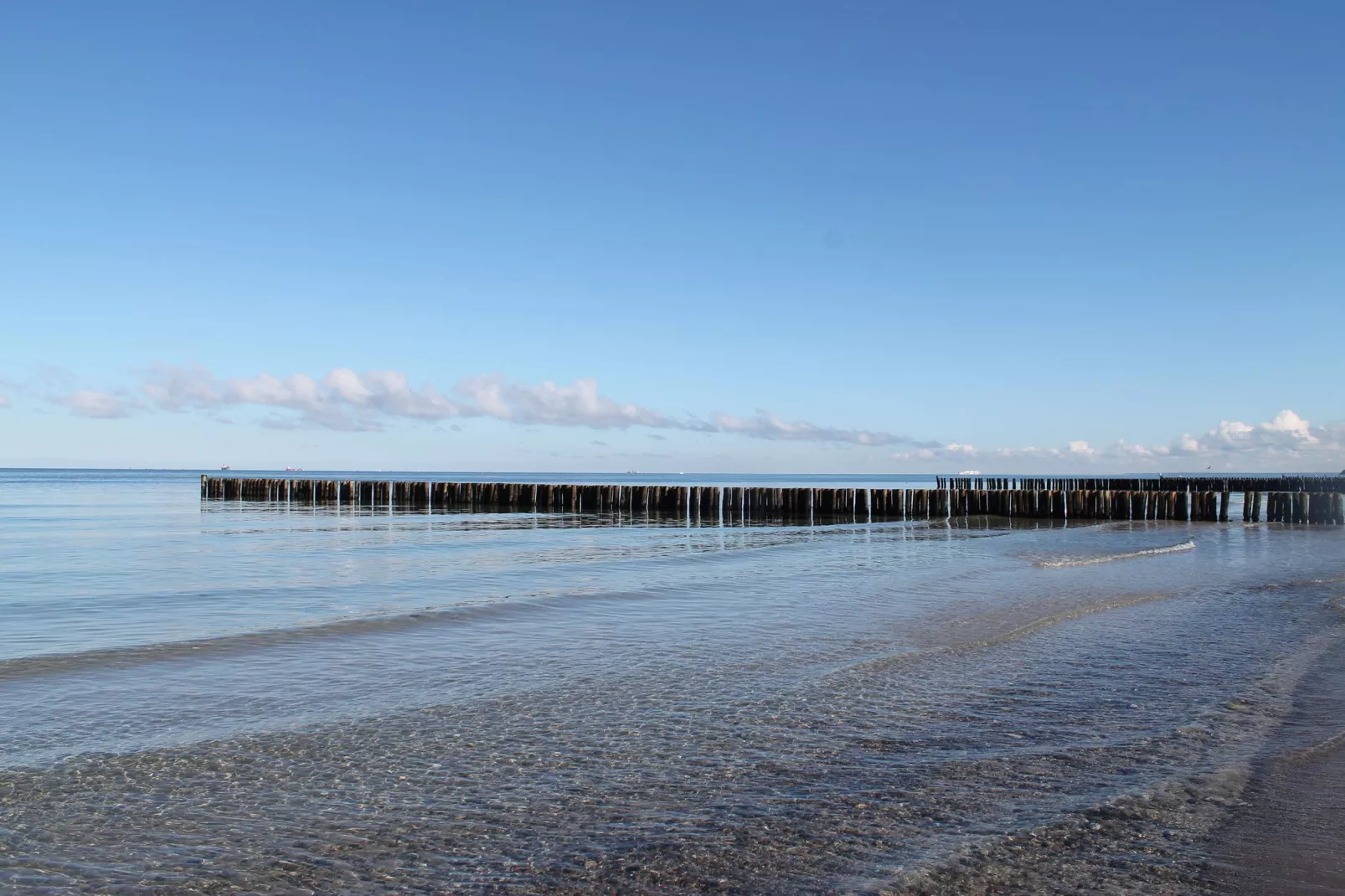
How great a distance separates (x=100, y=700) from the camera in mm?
6859

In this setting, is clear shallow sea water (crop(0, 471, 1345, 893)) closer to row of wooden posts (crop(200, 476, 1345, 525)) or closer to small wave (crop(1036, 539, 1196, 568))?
small wave (crop(1036, 539, 1196, 568))

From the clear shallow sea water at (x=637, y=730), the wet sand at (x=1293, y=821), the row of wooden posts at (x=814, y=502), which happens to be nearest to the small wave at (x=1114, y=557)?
the clear shallow sea water at (x=637, y=730)

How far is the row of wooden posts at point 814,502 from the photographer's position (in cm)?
3522

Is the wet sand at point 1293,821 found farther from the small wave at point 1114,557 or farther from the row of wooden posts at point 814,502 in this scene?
the row of wooden posts at point 814,502

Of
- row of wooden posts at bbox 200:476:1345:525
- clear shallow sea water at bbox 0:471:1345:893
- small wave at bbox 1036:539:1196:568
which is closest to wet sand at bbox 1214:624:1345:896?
clear shallow sea water at bbox 0:471:1345:893

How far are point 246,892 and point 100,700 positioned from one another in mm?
4189

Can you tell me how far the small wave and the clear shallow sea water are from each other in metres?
2.97

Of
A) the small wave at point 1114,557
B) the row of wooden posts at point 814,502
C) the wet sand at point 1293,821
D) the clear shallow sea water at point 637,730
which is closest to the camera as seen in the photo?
the wet sand at point 1293,821

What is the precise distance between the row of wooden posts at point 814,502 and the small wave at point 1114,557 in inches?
578

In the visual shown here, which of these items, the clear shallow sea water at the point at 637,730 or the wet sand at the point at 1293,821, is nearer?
the wet sand at the point at 1293,821

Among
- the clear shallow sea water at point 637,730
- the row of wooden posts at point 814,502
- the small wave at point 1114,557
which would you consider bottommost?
the small wave at point 1114,557

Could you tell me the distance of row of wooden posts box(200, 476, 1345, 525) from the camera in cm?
3522

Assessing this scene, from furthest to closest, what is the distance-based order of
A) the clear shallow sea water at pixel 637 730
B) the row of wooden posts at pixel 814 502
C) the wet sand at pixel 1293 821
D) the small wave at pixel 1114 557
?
the row of wooden posts at pixel 814 502 < the small wave at pixel 1114 557 < the clear shallow sea water at pixel 637 730 < the wet sand at pixel 1293 821

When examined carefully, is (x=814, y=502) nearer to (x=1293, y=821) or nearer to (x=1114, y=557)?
(x=1114, y=557)
